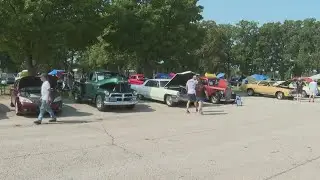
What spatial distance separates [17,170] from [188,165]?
319 centimetres

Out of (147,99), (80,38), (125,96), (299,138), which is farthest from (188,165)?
(80,38)

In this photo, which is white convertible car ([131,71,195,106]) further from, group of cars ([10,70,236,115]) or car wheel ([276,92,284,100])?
car wheel ([276,92,284,100])

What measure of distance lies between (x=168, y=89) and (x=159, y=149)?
14.3 meters

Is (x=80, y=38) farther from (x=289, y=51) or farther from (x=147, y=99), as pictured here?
(x=289, y=51)

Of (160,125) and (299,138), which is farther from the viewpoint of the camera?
(160,125)

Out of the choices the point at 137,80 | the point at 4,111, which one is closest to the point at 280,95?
the point at 137,80

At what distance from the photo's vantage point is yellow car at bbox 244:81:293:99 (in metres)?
33.3

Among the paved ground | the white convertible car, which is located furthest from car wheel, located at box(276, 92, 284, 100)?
the paved ground

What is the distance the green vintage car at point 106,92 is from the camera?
20531mm

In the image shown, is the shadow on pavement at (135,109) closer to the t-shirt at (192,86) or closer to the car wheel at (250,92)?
the t-shirt at (192,86)

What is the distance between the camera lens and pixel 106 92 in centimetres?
2045

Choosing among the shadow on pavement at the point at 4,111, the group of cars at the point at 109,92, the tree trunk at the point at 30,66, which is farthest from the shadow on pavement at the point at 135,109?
the tree trunk at the point at 30,66

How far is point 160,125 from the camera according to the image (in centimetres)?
1570

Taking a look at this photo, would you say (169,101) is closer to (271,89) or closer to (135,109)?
(135,109)
